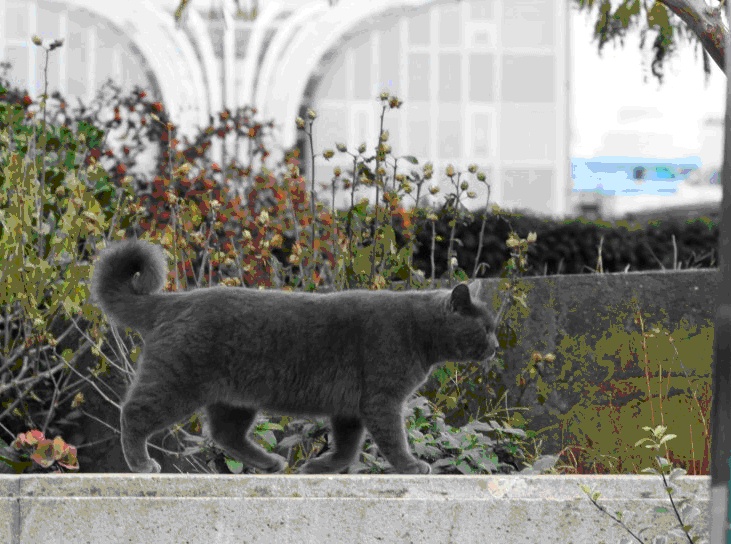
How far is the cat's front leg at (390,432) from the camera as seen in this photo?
10.9 ft

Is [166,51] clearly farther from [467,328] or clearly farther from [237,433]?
[467,328]

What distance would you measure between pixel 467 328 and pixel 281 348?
0.54 meters

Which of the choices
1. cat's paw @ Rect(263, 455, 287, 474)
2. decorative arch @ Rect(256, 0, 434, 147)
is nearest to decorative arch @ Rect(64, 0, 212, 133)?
decorative arch @ Rect(256, 0, 434, 147)

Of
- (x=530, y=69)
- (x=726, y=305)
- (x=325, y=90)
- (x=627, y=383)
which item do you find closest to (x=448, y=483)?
(x=726, y=305)

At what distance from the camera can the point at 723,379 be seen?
1.85 meters

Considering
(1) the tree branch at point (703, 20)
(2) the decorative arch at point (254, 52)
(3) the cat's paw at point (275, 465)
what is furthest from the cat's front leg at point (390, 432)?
(2) the decorative arch at point (254, 52)

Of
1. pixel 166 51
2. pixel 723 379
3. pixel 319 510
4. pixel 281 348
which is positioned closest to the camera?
pixel 723 379

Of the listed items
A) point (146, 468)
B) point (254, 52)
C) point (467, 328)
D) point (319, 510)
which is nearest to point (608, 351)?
point (467, 328)

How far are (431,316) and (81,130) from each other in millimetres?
3142

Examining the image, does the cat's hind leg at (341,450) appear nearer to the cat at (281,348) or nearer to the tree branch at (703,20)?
the cat at (281,348)

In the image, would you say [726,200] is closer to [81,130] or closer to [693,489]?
[693,489]

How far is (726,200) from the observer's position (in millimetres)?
1780

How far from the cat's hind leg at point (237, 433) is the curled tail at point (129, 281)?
34 cm

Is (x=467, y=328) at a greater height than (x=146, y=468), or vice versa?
(x=467, y=328)
